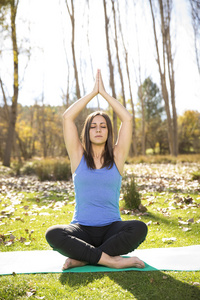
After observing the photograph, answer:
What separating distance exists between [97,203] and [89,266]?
58 centimetres

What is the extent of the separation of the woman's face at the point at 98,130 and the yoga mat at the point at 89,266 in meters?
1.23

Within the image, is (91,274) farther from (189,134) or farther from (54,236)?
(189,134)

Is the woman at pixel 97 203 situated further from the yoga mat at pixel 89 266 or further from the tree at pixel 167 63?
the tree at pixel 167 63

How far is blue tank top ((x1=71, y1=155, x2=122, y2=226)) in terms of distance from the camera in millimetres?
2846

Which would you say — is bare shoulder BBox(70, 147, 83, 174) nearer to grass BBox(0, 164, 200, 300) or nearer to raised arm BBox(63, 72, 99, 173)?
raised arm BBox(63, 72, 99, 173)

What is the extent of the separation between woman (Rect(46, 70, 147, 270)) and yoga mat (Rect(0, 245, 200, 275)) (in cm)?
13

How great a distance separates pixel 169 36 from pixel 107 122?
15069mm

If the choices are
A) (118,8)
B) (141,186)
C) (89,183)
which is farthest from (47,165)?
(118,8)

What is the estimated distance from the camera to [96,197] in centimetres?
284

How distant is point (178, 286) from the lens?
7.37 feet

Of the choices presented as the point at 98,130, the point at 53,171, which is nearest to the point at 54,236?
the point at 98,130

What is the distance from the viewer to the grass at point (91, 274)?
7.22 feet

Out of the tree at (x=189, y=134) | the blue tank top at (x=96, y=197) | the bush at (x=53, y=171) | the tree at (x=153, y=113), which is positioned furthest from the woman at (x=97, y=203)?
the tree at (x=153, y=113)

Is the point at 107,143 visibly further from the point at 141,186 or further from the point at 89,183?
the point at 141,186
